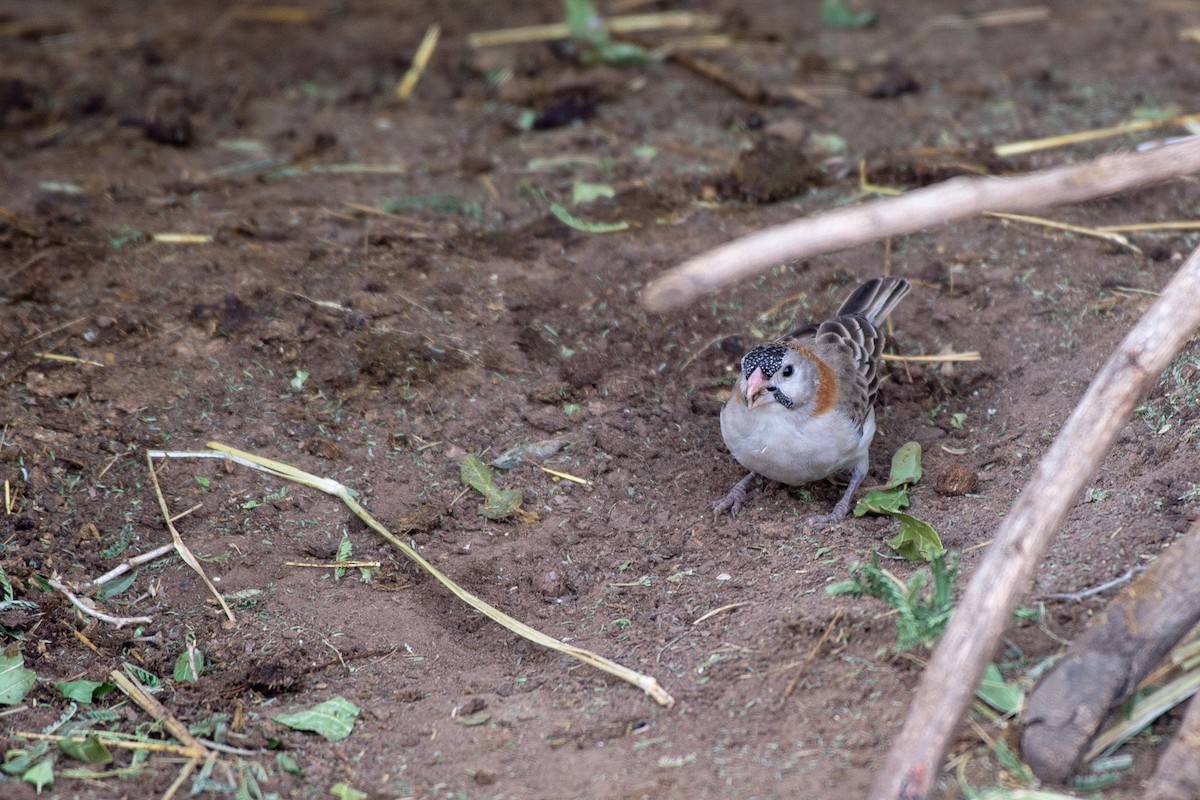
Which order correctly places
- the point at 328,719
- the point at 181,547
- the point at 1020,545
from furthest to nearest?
1. the point at 181,547
2. the point at 328,719
3. the point at 1020,545

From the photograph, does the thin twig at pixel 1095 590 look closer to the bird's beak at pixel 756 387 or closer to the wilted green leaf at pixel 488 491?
the bird's beak at pixel 756 387

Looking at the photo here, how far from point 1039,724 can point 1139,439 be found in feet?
7.14

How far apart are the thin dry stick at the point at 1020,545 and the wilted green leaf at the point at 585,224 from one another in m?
4.00

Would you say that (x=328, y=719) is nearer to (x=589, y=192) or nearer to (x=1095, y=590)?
(x=1095, y=590)

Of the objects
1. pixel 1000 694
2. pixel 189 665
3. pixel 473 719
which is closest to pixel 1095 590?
pixel 1000 694

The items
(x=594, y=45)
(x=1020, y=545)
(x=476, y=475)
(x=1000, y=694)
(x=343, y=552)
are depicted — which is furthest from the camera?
(x=594, y=45)

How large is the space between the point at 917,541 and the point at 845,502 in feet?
2.96

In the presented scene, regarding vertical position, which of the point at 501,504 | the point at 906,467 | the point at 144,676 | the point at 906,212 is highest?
the point at 906,212

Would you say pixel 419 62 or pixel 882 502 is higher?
pixel 419 62

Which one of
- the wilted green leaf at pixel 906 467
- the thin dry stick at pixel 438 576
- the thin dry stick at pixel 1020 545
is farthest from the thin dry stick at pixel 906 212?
the wilted green leaf at pixel 906 467

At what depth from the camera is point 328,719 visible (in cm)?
450

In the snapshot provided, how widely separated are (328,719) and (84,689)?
0.94 m

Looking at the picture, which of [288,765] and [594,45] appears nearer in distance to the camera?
[288,765]

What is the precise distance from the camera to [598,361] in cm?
649
